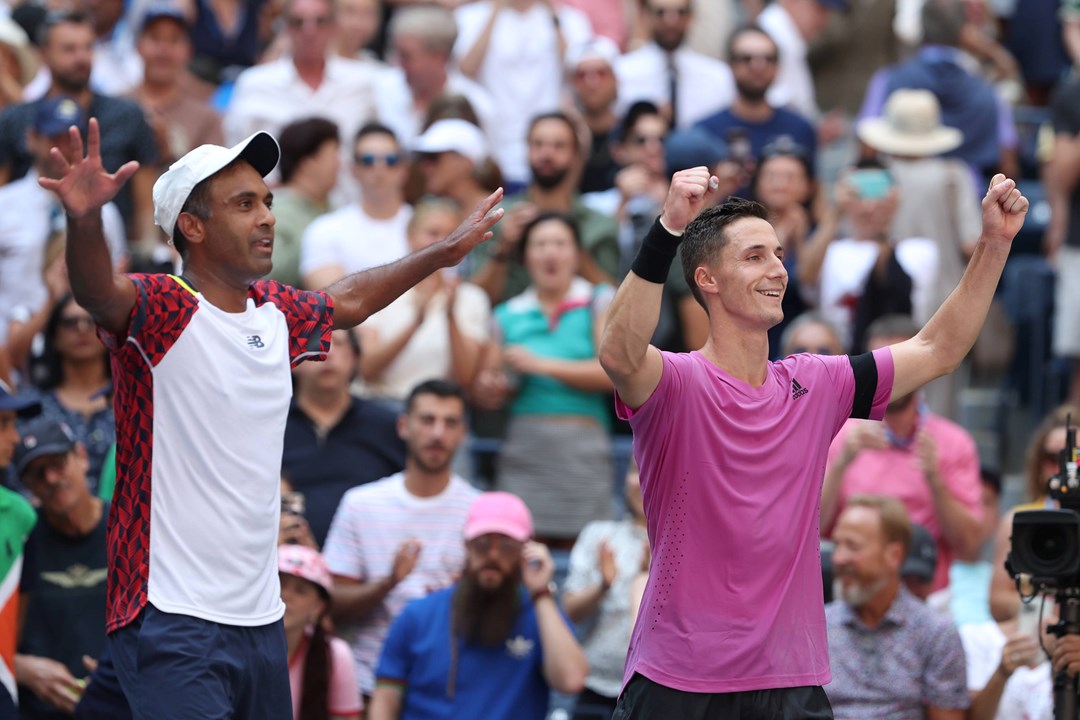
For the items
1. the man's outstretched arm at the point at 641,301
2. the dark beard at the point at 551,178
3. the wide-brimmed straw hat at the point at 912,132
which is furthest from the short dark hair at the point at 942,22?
the man's outstretched arm at the point at 641,301

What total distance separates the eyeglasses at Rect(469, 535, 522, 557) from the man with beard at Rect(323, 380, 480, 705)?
0.41 meters

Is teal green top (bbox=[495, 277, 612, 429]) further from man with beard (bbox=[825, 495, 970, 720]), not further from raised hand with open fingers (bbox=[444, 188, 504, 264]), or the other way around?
raised hand with open fingers (bbox=[444, 188, 504, 264])

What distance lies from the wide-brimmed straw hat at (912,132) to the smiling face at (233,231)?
6.32 metres

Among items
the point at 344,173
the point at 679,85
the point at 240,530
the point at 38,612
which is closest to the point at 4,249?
the point at 344,173

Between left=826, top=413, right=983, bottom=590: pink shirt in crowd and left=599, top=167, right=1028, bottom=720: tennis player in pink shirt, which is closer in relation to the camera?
left=599, top=167, right=1028, bottom=720: tennis player in pink shirt

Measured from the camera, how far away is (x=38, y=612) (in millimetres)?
7277

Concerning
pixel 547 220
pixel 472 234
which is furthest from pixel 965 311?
pixel 547 220

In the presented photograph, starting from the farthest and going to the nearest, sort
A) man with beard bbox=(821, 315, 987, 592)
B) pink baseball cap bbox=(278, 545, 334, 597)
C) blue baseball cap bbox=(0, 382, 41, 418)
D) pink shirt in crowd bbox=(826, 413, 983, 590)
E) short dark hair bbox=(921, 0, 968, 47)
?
short dark hair bbox=(921, 0, 968, 47) → pink shirt in crowd bbox=(826, 413, 983, 590) → man with beard bbox=(821, 315, 987, 592) → pink baseball cap bbox=(278, 545, 334, 597) → blue baseball cap bbox=(0, 382, 41, 418)

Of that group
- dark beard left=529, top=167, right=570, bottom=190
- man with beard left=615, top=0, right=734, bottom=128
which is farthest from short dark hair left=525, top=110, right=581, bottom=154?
man with beard left=615, top=0, right=734, bottom=128

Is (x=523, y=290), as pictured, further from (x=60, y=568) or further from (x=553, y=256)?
(x=60, y=568)

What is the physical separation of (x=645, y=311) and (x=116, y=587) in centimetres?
172

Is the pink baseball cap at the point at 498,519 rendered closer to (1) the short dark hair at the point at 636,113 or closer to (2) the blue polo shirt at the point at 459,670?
(2) the blue polo shirt at the point at 459,670

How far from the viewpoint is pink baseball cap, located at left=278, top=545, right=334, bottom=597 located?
722cm

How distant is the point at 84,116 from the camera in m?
10.2
